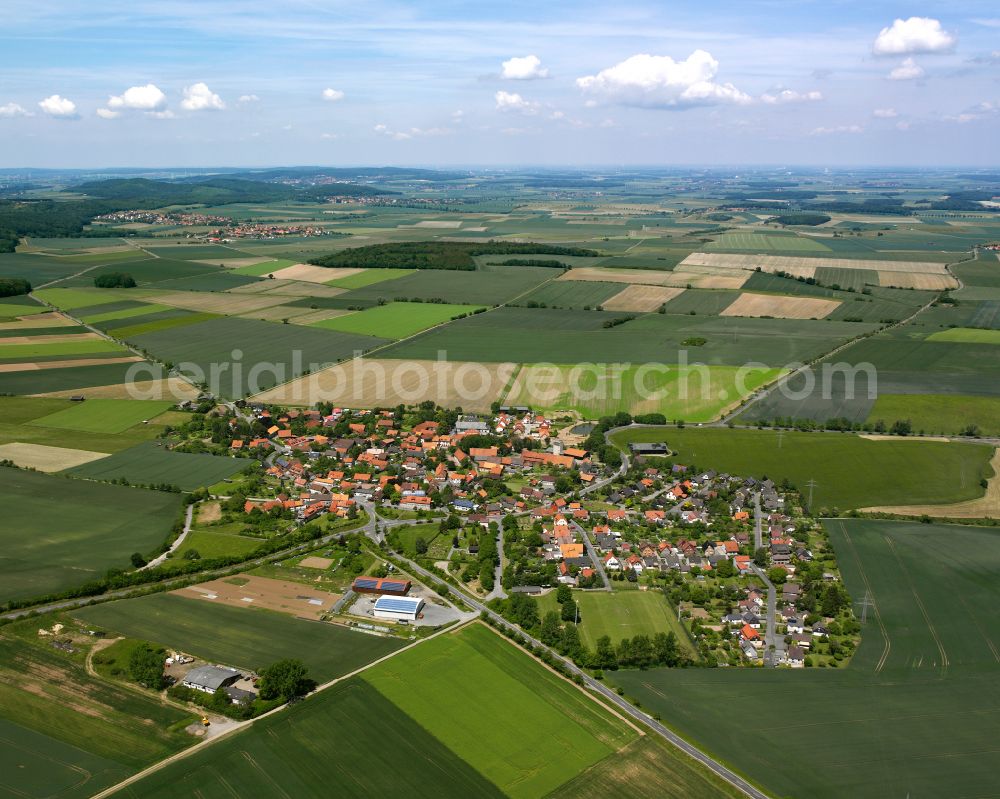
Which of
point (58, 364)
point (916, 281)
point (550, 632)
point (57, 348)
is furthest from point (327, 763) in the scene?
point (916, 281)

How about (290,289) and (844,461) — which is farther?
(290,289)

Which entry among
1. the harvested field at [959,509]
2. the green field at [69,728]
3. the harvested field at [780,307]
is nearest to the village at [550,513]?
the harvested field at [959,509]

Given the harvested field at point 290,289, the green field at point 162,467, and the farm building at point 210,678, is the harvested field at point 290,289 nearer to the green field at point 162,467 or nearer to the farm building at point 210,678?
the green field at point 162,467

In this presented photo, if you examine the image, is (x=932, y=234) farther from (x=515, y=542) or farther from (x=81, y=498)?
(x=81, y=498)

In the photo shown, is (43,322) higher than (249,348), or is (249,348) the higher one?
(43,322)

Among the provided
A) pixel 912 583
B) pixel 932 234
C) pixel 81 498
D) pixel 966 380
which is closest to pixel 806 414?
pixel 966 380

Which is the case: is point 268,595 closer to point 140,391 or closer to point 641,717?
point 641,717
